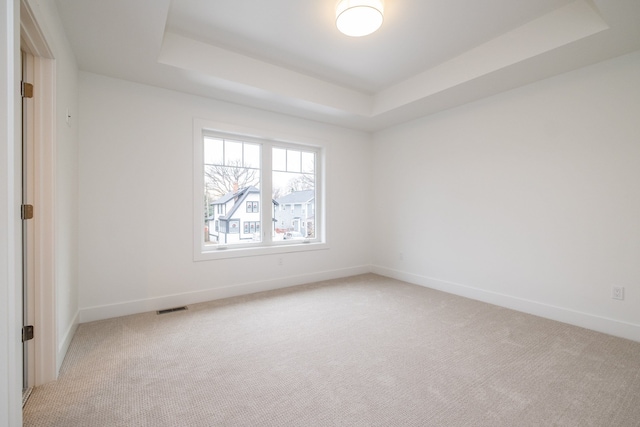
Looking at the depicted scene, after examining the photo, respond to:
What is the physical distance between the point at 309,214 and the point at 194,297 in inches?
81.7

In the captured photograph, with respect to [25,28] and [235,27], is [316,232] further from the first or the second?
[25,28]

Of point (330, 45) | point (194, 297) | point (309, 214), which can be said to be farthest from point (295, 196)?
point (330, 45)

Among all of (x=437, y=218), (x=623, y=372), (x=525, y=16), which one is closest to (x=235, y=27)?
(x=525, y=16)

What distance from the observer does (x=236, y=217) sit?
3.98 metres

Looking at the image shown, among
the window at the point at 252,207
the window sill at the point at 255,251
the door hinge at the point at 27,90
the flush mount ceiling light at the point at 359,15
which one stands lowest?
the window sill at the point at 255,251

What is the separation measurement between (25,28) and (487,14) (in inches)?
130

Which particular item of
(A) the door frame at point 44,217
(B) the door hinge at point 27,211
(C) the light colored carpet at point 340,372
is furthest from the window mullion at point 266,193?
(B) the door hinge at point 27,211

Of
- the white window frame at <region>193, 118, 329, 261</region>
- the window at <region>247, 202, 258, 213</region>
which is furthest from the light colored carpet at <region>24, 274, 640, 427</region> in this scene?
the window at <region>247, 202, 258, 213</region>

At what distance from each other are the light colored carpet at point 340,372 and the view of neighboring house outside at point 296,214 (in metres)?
1.52

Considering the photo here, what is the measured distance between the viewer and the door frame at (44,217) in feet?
6.14

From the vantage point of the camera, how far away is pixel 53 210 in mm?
1927

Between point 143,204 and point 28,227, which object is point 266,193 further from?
point 28,227

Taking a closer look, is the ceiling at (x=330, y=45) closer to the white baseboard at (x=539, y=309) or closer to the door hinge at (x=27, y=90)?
the door hinge at (x=27, y=90)
